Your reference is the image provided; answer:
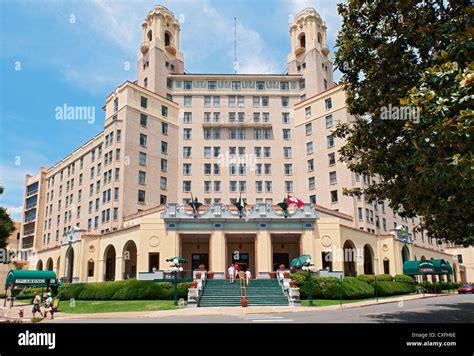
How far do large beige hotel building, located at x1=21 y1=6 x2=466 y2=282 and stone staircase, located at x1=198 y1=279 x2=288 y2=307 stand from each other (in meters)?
6.25

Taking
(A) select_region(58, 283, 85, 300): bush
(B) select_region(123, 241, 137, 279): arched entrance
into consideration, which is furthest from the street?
(B) select_region(123, 241, 137, 279): arched entrance

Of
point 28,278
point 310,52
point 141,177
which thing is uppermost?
point 310,52

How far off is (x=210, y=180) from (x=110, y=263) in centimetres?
1908

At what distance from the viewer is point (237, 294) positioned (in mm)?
31500

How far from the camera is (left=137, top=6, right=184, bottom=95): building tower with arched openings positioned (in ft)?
225

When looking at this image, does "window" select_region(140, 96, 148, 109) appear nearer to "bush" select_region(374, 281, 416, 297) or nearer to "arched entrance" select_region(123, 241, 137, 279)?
"arched entrance" select_region(123, 241, 137, 279)

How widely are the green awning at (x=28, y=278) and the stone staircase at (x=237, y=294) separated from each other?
14.2 m

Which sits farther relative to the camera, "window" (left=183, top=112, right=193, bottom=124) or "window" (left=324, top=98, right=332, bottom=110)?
"window" (left=183, top=112, right=193, bottom=124)

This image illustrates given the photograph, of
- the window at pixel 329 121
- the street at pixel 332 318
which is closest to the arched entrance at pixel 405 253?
the window at pixel 329 121

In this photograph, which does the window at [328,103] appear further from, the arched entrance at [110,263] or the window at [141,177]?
the arched entrance at [110,263]

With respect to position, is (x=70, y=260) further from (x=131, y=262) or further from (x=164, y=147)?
(x=164, y=147)

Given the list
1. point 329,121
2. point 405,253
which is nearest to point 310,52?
point 329,121
